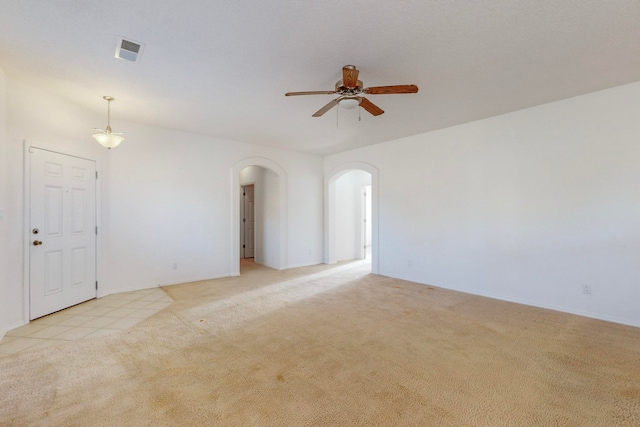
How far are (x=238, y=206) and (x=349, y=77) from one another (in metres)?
3.91

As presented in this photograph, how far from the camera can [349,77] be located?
2557 millimetres

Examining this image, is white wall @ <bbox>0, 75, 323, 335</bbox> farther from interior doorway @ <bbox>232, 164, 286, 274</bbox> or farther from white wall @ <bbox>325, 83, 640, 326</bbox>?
white wall @ <bbox>325, 83, 640, 326</bbox>

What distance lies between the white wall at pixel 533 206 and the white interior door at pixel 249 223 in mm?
4311

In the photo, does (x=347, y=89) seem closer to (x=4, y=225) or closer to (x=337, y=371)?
(x=337, y=371)

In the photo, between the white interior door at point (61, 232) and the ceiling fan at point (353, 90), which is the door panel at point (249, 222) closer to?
the white interior door at point (61, 232)

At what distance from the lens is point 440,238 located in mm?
4980

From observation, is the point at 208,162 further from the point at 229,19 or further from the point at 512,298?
the point at 512,298

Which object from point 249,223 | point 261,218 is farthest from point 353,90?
point 249,223

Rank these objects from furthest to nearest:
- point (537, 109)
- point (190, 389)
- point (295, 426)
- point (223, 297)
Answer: point (223, 297)
point (537, 109)
point (190, 389)
point (295, 426)

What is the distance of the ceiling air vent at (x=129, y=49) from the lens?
2456 millimetres

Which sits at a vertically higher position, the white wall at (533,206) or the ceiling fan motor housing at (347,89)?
the ceiling fan motor housing at (347,89)

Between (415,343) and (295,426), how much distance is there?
1.53 metres

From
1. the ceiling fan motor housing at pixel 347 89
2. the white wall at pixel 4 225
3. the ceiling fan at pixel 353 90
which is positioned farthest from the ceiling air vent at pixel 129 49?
the ceiling fan motor housing at pixel 347 89

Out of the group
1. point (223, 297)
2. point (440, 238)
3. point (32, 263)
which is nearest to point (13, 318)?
point (32, 263)
